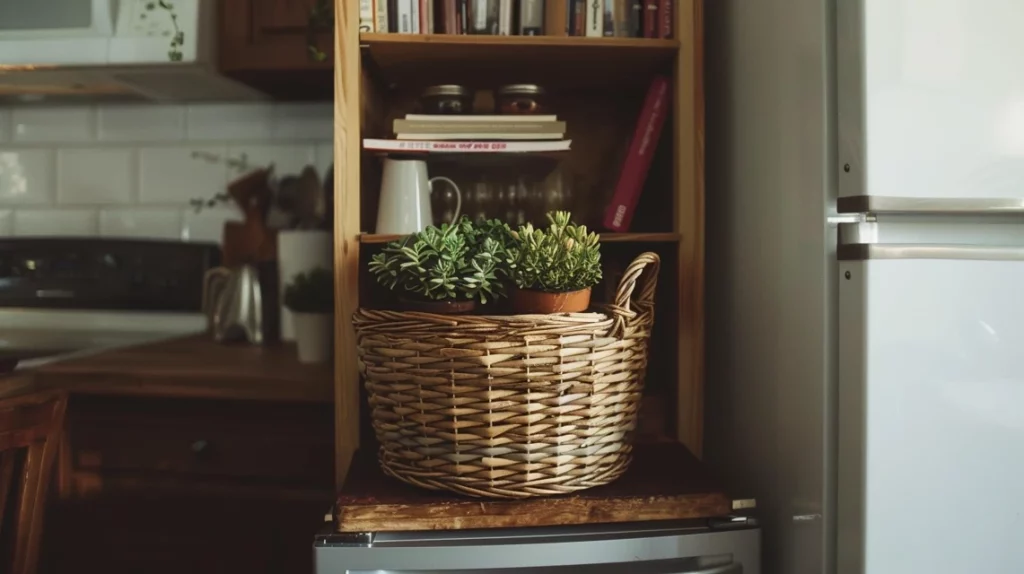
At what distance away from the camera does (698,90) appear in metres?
1.13

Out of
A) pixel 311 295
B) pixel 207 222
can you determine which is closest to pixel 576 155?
pixel 311 295

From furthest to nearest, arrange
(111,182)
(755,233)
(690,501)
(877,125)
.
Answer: (111,182)
(755,233)
(690,501)
(877,125)

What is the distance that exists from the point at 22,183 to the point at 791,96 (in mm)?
1823

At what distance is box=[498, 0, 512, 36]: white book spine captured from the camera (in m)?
1.18

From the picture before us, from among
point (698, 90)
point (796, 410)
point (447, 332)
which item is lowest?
point (796, 410)

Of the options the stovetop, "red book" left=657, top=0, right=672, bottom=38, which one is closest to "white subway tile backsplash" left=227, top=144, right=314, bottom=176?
the stovetop

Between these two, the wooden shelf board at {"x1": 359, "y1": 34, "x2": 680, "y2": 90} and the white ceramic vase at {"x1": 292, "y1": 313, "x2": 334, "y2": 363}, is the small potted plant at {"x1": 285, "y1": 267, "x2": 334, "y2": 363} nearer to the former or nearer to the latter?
the white ceramic vase at {"x1": 292, "y1": 313, "x2": 334, "y2": 363}

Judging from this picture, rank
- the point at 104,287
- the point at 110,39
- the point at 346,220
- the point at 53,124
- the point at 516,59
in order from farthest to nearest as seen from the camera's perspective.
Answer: the point at 53,124
the point at 104,287
the point at 110,39
the point at 516,59
the point at 346,220

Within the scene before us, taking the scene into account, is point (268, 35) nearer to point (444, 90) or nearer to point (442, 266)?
point (444, 90)

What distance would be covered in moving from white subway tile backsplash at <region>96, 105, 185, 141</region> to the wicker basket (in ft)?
3.76

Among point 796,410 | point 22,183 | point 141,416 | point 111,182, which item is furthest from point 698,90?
point 22,183

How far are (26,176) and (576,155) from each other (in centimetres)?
140

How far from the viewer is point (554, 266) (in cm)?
91

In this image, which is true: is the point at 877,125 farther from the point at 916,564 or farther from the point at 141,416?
the point at 141,416
